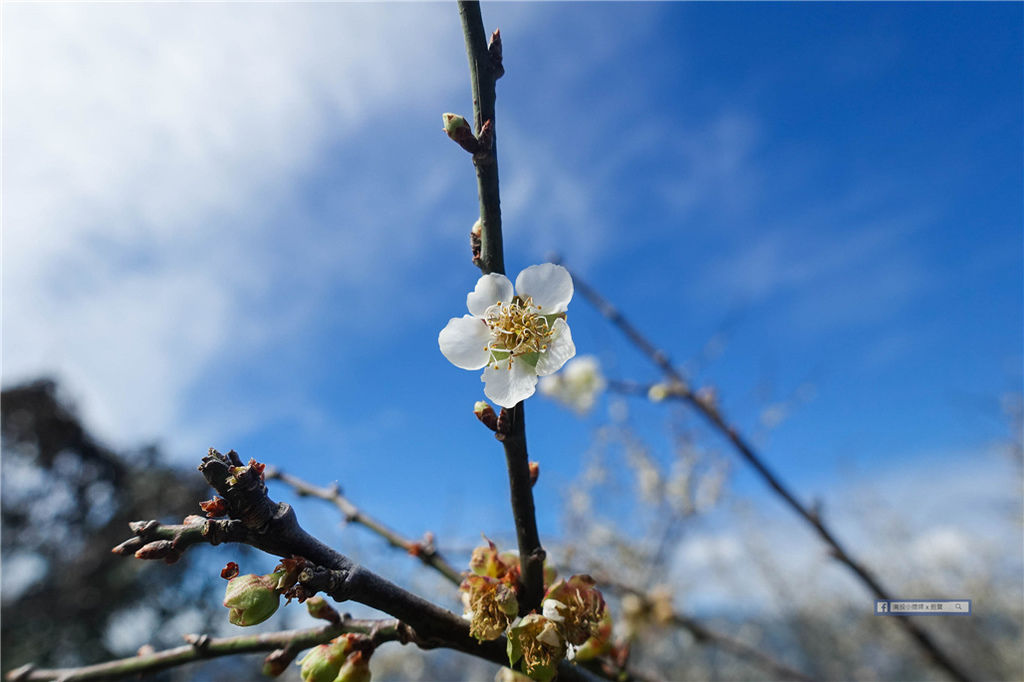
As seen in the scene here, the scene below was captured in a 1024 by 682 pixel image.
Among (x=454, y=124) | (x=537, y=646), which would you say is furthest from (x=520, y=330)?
(x=537, y=646)

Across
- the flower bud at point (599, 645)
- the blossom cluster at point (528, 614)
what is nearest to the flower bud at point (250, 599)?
the blossom cluster at point (528, 614)

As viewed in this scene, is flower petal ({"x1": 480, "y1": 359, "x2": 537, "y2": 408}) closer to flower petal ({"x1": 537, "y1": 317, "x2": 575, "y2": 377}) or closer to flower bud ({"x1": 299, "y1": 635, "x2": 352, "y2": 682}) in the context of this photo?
flower petal ({"x1": 537, "y1": 317, "x2": 575, "y2": 377})

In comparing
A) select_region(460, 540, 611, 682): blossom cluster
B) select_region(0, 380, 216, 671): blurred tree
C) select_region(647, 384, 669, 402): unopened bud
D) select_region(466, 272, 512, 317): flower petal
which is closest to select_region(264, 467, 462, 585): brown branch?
select_region(460, 540, 611, 682): blossom cluster

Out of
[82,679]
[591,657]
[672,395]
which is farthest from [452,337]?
[672,395]

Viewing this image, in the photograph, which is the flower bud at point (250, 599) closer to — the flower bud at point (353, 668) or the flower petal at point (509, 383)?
the flower bud at point (353, 668)

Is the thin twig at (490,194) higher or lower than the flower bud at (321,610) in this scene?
higher

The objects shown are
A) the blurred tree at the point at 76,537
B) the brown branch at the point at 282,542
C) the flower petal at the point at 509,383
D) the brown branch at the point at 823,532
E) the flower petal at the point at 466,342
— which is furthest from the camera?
the blurred tree at the point at 76,537

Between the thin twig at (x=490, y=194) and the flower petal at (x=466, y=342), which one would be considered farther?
the flower petal at (x=466, y=342)
